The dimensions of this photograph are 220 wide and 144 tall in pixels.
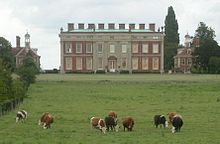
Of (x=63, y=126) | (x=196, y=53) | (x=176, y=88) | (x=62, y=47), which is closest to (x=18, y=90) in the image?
(x=63, y=126)

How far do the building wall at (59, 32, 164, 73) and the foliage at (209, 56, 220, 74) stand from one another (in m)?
22.5

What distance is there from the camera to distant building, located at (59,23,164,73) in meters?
150

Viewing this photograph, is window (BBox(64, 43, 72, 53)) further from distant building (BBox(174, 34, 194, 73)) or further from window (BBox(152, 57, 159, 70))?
distant building (BBox(174, 34, 194, 73))

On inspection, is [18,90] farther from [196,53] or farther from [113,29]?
[113,29]

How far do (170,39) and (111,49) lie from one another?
58.0 feet

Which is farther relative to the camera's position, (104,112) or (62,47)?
(62,47)

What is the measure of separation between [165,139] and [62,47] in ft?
420

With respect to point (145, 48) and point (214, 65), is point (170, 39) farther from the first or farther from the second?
point (214, 65)

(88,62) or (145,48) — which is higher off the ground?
(145,48)

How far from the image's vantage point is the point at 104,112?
3700 cm

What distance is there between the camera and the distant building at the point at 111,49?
15000cm

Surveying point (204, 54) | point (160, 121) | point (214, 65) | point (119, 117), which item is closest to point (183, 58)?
point (204, 54)

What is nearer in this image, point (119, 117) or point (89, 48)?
point (119, 117)

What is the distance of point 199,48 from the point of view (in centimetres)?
13600
